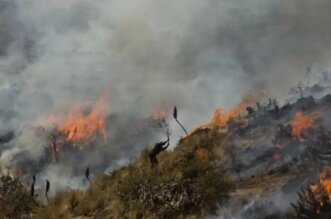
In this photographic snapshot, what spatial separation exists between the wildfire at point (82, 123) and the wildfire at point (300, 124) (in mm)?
19477

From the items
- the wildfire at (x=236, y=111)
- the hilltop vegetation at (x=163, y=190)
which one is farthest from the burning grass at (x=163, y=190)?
the wildfire at (x=236, y=111)

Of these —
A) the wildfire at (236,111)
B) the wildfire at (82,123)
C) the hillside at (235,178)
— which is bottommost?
the hillside at (235,178)

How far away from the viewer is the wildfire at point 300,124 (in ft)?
57.0

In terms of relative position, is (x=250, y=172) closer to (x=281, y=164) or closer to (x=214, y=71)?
(x=281, y=164)

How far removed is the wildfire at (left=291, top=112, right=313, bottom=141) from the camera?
57.0ft

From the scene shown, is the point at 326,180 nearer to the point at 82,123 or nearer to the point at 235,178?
the point at 235,178

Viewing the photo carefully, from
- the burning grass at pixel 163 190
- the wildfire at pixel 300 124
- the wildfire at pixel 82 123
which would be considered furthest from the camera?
the wildfire at pixel 82 123

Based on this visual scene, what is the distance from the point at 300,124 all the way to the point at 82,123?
22.5m

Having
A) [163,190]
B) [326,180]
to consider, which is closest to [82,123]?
[163,190]

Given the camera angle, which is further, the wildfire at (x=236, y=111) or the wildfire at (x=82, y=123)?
the wildfire at (x=82, y=123)

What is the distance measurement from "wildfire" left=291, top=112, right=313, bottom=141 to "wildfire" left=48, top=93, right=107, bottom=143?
1948 cm

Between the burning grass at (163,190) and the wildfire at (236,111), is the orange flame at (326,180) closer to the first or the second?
the burning grass at (163,190)

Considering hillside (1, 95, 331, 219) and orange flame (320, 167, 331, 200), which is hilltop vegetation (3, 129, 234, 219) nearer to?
hillside (1, 95, 331, 219)

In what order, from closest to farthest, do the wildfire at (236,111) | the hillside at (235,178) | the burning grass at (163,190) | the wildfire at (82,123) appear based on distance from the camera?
the hillside at (235,178), the burning grass at (163,190), the wildfire at (236,111), the wildfire at (82,123)
